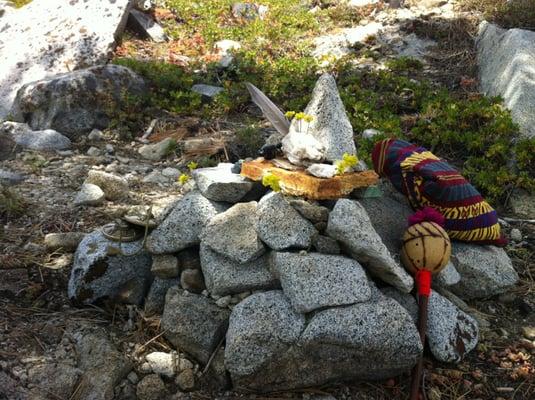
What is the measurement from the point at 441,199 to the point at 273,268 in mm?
1502

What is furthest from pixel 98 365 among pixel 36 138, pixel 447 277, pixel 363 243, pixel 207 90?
pixel 207 90

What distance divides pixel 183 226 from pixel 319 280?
3.70 feet

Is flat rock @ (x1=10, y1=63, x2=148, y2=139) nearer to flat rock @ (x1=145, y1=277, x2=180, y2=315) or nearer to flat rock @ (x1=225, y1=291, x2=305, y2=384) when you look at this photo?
flat rock @ (x1=145, y1=277, x2=180, y2=315)

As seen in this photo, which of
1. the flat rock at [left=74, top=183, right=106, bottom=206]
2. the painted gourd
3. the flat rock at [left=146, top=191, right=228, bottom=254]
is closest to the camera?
the painted gourd

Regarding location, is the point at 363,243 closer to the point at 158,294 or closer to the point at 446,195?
the point at 446,195

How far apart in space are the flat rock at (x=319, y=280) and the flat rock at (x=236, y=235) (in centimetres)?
22

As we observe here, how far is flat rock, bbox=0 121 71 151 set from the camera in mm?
6457

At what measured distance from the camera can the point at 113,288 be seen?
3752 millimetres

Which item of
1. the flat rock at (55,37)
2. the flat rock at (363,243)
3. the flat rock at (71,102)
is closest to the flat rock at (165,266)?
the flat rock at (363,243)

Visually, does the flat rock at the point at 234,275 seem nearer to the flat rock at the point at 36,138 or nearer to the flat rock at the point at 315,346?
the flat rock at the point at 315,346

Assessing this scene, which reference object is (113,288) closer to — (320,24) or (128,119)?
(128,119)

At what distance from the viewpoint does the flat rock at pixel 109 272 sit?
370 centimetres

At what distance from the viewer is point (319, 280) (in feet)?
10.5

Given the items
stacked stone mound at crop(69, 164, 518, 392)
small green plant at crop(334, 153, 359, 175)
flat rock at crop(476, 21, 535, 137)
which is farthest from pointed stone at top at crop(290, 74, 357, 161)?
flat rock at crop(476, 21, 535, 137)
